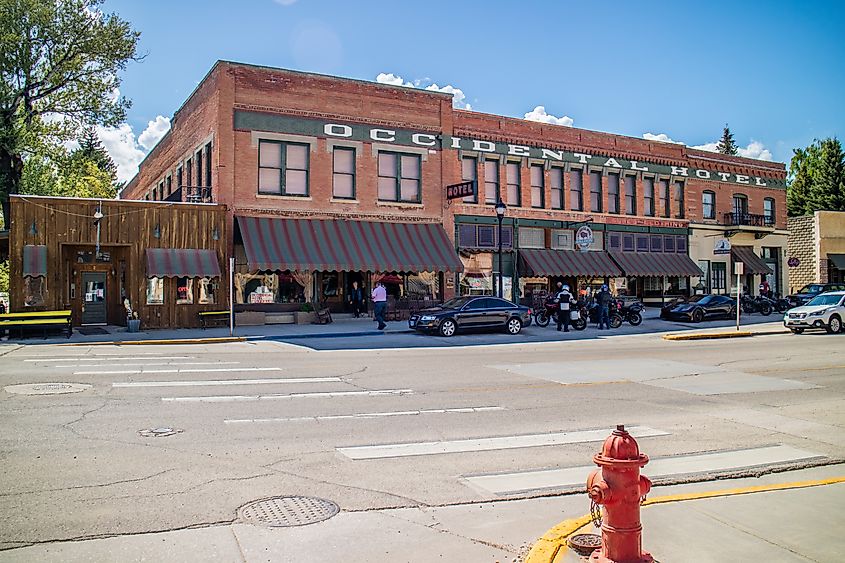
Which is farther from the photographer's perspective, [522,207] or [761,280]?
[761,280]

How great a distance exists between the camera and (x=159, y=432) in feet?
27.8

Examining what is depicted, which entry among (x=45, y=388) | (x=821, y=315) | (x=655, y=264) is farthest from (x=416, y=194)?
(x=45, y=388)

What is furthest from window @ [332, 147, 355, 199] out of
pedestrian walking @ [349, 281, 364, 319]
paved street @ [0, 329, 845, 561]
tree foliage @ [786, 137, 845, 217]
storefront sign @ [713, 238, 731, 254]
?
tree foliage @ [786, 137, 845, 217]

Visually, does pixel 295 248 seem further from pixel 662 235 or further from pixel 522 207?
pixel 662 235

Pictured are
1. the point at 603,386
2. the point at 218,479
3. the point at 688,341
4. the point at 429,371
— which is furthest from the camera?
the point at 688,341

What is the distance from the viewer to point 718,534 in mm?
5250

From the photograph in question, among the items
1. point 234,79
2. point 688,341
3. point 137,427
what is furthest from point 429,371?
point 234,79

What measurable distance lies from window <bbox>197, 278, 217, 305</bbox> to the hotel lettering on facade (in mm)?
868

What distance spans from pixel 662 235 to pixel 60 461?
36.0 meters

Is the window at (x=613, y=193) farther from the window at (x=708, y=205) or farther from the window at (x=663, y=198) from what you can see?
the window at (x=708, y=205)

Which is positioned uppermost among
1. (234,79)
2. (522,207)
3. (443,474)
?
(234,79)

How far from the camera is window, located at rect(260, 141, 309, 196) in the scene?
28047 millimetres

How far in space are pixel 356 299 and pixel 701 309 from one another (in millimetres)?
15042

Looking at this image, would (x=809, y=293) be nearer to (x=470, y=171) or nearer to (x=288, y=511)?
(x=470, y=171)
